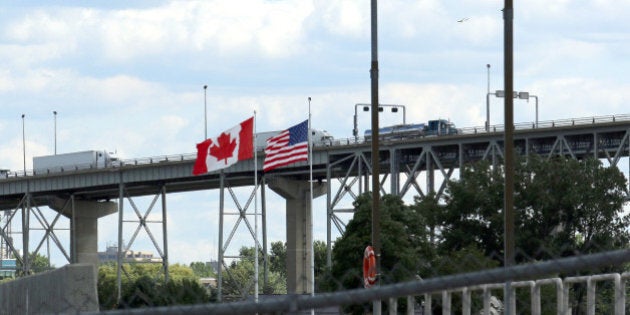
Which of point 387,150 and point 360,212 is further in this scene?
point 387,150

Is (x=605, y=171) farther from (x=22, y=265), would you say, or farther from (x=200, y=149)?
(x=22, y=265)

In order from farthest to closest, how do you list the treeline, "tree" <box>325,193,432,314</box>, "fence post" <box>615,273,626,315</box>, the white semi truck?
1. the white semi truck
2. the treeline
3. "tree" <box>325,193,432,314</box>
4. "fence post" <box>615,273,626,315</box>

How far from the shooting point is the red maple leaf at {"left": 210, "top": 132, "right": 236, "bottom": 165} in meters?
81.7

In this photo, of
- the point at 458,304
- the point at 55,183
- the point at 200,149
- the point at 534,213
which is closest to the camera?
the point at 458,304

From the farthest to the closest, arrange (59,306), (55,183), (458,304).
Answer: (55,183) → (458,304) → (59,306)

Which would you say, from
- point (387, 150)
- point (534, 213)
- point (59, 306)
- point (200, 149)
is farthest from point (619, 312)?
point (387, 150)

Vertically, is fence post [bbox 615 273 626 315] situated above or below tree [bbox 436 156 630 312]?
below

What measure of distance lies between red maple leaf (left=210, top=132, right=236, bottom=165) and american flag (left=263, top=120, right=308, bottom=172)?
15032 millimetres

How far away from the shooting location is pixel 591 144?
9088cm

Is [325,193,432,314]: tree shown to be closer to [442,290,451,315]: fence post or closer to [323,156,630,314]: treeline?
[323,156,630,314]: treeline

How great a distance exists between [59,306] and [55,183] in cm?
10468

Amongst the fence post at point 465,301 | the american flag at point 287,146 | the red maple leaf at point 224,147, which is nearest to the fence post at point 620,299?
the fence post at point 465,301

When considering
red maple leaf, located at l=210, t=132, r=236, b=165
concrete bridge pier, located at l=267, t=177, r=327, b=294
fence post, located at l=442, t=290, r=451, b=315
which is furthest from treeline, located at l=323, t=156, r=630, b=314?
fence post, located at l=442, t=290, r=451, b=315

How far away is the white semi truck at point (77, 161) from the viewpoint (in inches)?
4673
